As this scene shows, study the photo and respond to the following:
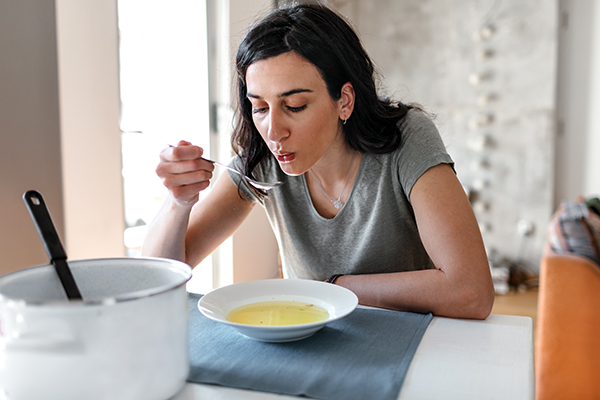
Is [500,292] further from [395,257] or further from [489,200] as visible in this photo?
[395,257]

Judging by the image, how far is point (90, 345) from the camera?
41 cm

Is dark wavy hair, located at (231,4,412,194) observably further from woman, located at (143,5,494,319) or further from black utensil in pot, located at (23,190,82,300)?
black utensil in pot, located at (23,190,82,300)

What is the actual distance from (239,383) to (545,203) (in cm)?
325

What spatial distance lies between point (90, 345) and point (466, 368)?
0.44 meters

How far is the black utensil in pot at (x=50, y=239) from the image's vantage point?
50cm

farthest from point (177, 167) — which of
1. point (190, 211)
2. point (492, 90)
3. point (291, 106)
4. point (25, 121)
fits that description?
point (492, 90)

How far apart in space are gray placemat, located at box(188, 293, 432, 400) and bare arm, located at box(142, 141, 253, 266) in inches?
Answer: 13.9

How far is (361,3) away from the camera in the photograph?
3.61 meters

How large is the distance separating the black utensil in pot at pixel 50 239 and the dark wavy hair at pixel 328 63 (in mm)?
633

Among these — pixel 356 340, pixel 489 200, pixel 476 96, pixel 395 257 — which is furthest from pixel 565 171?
pixel 356 340

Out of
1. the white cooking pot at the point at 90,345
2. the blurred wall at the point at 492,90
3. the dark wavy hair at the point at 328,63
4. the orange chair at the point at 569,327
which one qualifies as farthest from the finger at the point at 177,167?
the blurred wall at the point at 492,90

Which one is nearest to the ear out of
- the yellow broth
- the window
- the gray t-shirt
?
the gray t-shirt

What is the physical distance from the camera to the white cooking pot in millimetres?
398

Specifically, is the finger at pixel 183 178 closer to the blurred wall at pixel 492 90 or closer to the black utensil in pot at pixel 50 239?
the black utensil in pot at pixel 50 239
